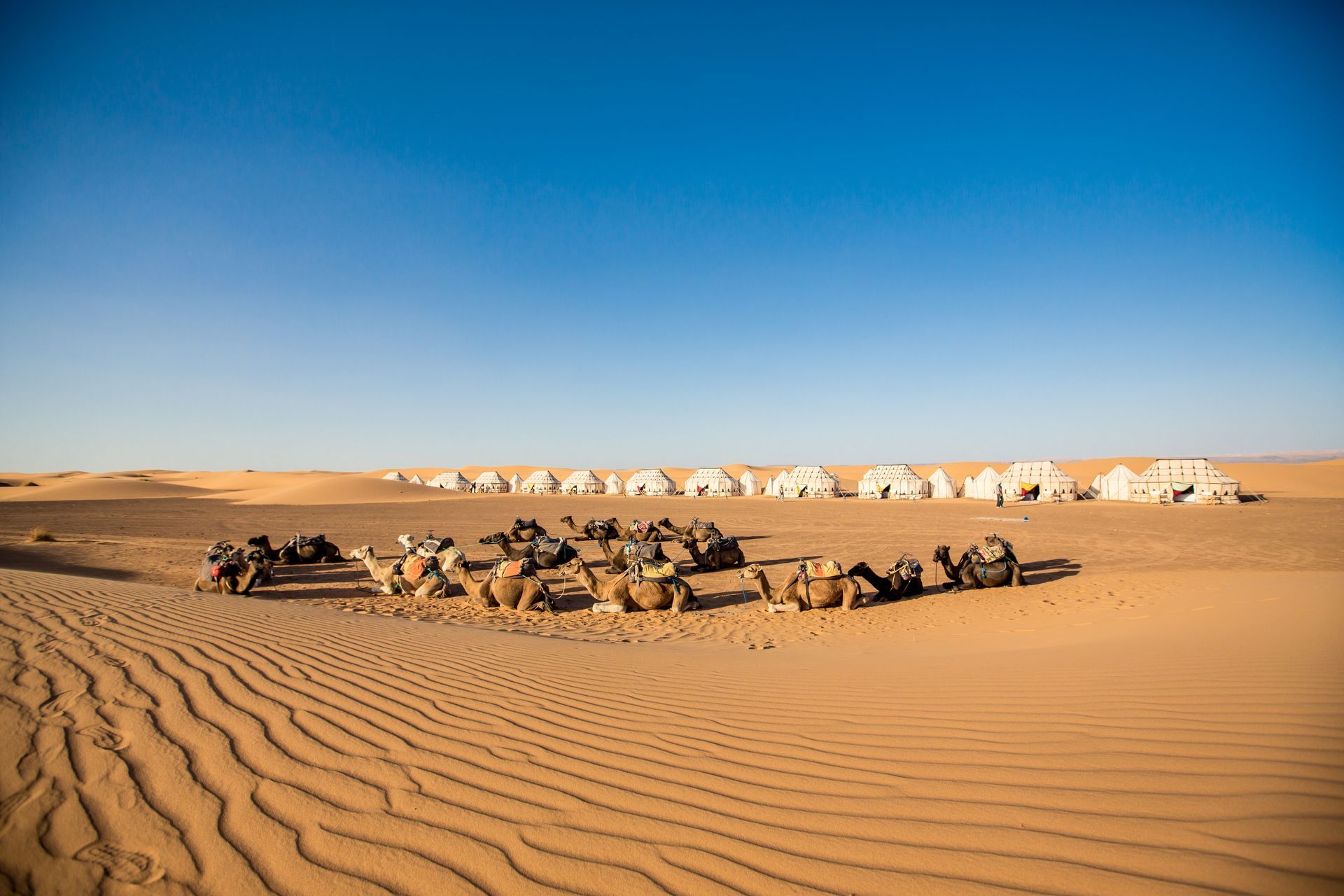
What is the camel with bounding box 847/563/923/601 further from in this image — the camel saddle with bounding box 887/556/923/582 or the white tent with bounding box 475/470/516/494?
the white tent with bounding box 475/470/516/494

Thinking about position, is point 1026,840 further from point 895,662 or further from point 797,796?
point 895,662

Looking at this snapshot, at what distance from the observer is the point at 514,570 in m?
11.7

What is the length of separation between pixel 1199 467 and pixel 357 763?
49925 mm

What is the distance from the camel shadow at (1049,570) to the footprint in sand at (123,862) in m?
15.0

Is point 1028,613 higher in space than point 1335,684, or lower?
lower

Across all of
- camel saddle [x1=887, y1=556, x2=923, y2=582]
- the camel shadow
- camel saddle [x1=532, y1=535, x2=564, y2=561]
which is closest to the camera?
camel saddle [x1=887, y1=556, x2=923, y2=582]

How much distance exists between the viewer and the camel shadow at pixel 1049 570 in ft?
46.3

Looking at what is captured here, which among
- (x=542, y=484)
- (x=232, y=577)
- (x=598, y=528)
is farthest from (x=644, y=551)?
(x=542, y=484)

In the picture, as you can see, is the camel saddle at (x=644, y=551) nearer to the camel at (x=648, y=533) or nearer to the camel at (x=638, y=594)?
the camel at (x=638, y=594)

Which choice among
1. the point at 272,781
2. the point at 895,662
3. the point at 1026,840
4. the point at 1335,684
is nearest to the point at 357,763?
the point at 272,781

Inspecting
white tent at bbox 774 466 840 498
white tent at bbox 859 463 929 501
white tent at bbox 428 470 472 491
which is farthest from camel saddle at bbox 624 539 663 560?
white tent at bbox 428 470 472 491

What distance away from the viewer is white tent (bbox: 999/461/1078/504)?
4538cm

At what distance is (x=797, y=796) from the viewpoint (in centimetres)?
286

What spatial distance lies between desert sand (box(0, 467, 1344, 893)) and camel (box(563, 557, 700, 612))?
284 centimetres
